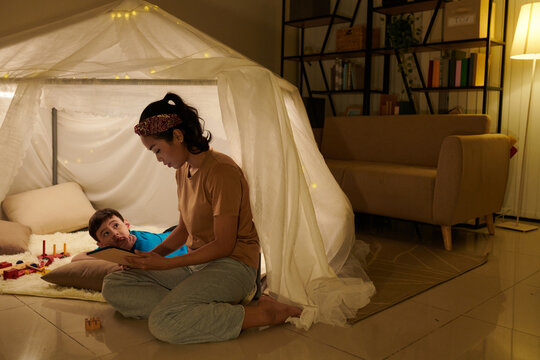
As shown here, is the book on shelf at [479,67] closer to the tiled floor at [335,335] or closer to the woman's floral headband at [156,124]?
the tiled floor at [335,335]

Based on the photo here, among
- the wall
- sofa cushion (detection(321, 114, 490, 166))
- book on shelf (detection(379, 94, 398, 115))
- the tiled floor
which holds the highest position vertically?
the wall

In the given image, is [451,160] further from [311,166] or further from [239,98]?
[239,98]

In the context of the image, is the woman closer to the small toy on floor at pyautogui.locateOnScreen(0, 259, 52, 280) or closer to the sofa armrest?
the small toy on floor at pyautogui.locateOnScreen(0, 259, 52, 280)

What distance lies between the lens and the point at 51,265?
245 cm

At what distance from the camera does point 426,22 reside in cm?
428

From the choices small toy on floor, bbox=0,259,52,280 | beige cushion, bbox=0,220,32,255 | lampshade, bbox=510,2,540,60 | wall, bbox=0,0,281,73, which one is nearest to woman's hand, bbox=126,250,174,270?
small toy on floor, bbox=0,259,52,280

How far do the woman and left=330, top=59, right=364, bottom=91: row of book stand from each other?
10.1 ft

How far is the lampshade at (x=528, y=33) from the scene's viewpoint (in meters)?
3.31

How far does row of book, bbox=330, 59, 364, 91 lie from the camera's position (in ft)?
15.1

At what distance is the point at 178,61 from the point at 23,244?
137 centimetres

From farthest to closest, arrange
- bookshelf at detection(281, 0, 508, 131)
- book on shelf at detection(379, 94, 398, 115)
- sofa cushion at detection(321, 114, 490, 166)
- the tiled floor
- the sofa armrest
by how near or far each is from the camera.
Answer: book on shelf at detection(379, 94, 398, 115), bookshelf at detection(281, 0, 508, 131), sofa cushion at detection(321, 114, 490, 166), the sofa armrest, the tiled floor

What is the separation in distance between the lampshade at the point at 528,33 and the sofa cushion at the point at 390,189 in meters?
1.05

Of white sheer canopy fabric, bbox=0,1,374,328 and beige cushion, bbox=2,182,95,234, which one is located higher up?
white sheer canopy fabric, bbox=0,1,374,328

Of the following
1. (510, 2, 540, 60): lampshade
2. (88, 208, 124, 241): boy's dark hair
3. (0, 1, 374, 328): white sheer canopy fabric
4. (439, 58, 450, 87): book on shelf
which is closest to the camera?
(0, 1, 374, 328): white sheer canopy fabric
